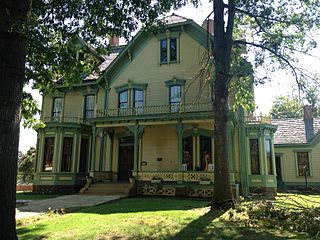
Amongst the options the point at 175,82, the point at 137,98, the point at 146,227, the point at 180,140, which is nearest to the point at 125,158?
the point at 137,98

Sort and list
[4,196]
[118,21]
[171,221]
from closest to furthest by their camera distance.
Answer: [4,196]
[171,221]
[118,21]

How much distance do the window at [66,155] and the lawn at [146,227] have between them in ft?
33.4

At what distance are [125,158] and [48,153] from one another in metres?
5.33

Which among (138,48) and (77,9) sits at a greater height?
(138,48)

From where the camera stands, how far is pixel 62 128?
66.7 feet

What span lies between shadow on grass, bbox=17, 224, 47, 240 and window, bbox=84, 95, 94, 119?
14.2 m

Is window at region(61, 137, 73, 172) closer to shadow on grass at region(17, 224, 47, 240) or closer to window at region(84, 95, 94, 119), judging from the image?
window at region(84, 95, 94, 119)

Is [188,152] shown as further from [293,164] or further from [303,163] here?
[303,163]

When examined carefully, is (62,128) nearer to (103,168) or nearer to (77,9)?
(103,168)

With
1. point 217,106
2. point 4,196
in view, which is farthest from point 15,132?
point 217,106

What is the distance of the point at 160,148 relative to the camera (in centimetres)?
1969

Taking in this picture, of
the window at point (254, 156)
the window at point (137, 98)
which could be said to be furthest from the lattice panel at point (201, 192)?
the window at point (137, 98)

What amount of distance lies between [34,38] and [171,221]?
6.23 m

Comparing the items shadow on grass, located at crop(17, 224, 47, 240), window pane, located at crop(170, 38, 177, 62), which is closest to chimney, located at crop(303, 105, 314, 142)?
window pane, located at crop(170, 38, 177, 62)
